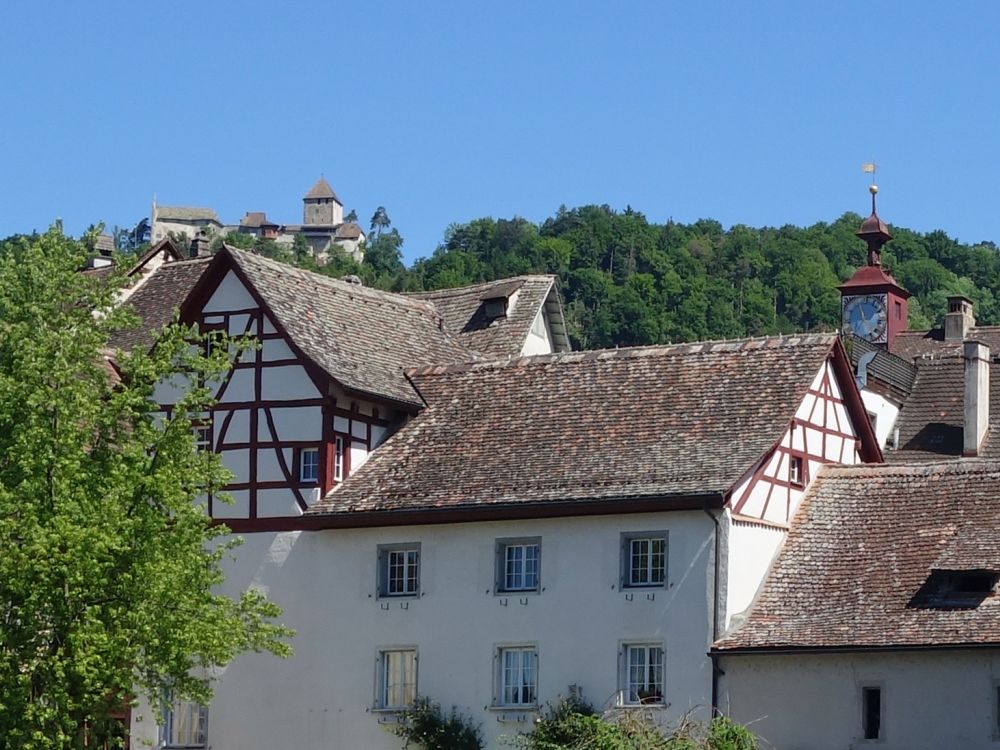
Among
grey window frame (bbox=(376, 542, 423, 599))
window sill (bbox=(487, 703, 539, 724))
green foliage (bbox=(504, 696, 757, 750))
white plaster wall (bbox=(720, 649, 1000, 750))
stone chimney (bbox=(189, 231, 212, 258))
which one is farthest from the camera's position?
stone chimney (bbox=(189, 231, 212, 258))

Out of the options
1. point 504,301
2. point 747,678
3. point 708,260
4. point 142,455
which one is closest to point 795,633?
point 747,678

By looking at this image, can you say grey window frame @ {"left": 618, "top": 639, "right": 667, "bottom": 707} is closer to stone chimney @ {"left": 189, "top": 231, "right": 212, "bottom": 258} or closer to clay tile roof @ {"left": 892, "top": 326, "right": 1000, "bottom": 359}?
clay tile roof @ {"left": 892, "top": 326, "right": 1000, "bottom": 359}

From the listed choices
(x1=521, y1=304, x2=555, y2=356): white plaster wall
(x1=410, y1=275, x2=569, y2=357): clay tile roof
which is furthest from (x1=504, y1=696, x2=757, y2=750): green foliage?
(x1=521, y1=304, x2=555, y2=356): white plaster wall

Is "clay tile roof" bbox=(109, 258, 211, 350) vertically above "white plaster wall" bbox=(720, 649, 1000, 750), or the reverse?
"clay tile roof" bbox=(109, 258, 211, 350)

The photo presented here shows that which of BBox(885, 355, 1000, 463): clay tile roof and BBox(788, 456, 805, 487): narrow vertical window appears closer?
BBox(788, 456, 805, 487): narrow vertical window

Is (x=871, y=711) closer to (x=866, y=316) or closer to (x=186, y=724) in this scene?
A: (x=186, y=724)

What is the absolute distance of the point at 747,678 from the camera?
4212cm

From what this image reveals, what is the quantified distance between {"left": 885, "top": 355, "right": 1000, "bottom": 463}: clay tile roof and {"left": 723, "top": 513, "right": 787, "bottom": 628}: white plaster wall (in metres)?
14.6

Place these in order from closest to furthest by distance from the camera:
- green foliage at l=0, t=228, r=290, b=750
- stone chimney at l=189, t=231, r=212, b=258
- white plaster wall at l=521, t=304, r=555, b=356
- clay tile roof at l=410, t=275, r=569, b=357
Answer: green foliage at l=0, t=228, r=290, b=750 < clay tile roof at l=410, t=275, r=569, b=357 < white plaster wall at l=521, t=304, r=555, b=356 < stone chimney at l=189, t=231, r=212, b=258

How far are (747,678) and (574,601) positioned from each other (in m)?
3.80

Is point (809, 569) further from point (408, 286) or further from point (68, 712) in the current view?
point (408, 286)

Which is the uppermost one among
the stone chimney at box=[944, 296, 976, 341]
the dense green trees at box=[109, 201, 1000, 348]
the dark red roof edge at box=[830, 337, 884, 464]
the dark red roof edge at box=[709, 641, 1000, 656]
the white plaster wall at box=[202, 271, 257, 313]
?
the dense green trees at box=[109, 201, 1000, 348]

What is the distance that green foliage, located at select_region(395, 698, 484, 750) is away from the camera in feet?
145

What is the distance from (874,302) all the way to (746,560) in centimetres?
3745
